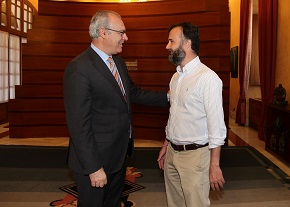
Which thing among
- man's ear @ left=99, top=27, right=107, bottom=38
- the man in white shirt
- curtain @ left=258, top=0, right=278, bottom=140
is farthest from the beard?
curtain @ left=258, top=0, right=278, bottom=140

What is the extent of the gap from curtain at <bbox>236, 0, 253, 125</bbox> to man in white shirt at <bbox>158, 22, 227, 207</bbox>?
21.0 ft

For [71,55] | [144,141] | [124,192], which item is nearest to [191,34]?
[124,192]

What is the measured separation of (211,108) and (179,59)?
1.31ft

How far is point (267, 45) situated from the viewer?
21.5ft

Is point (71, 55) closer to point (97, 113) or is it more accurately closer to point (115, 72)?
point (115, 72)

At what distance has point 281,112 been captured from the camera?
5.19 metres

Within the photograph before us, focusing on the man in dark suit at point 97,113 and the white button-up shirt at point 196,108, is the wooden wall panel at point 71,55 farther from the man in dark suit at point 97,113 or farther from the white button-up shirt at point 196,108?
the man in dark suit at point 97,113

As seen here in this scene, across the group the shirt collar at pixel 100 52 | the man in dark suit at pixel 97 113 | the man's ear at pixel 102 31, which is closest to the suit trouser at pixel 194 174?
the man in dark suit at pixel 97 113

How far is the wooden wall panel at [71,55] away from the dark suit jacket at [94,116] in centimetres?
443

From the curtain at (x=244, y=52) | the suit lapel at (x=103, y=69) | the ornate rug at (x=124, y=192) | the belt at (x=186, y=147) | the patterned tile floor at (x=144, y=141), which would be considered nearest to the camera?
the suit lapel at (x=103, y=69)

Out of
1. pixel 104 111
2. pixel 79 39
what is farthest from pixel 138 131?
pixel 104 111

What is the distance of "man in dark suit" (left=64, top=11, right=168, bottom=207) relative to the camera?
198 cm

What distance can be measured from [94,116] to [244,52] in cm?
698

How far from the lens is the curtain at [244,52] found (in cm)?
816
